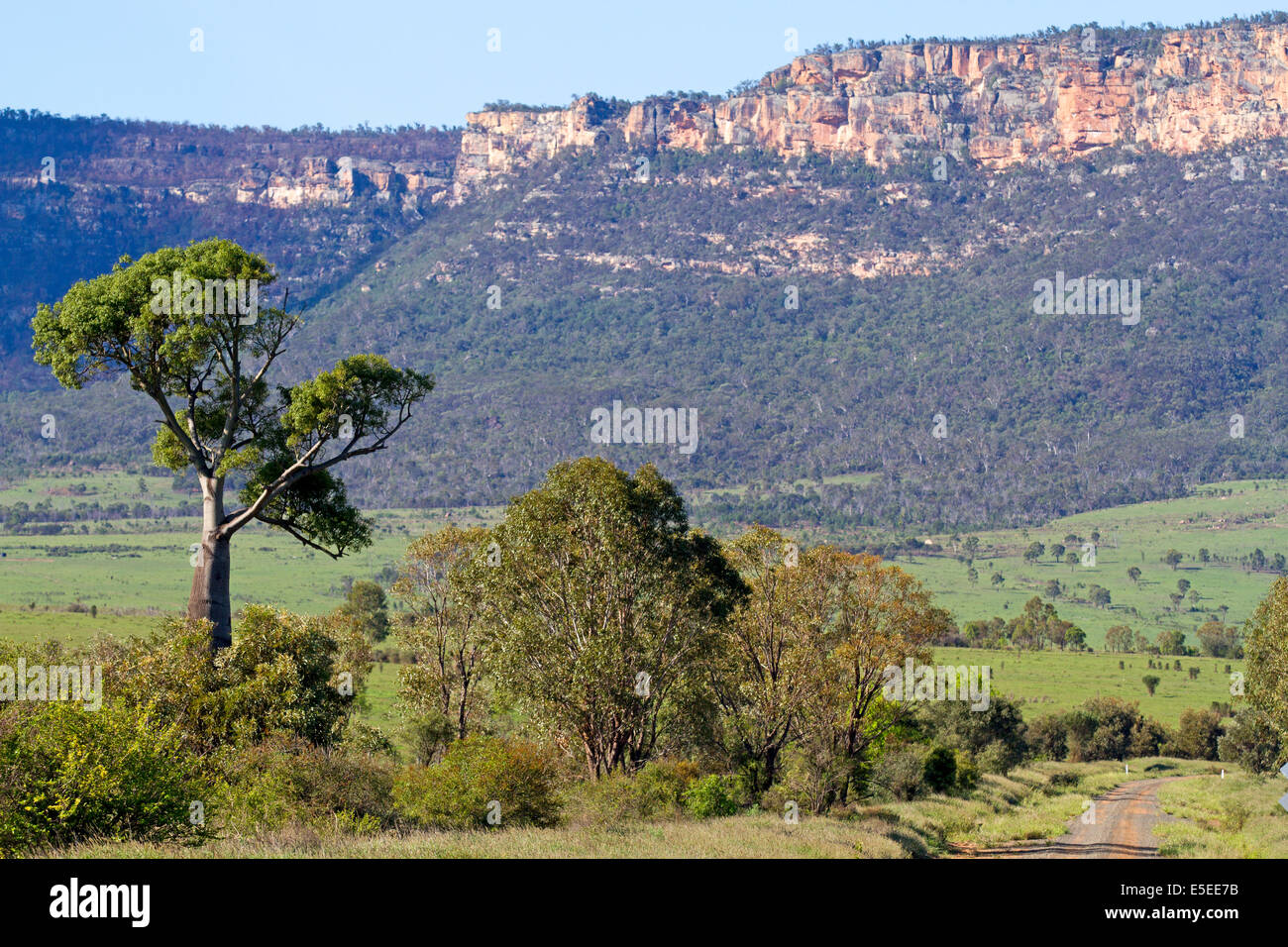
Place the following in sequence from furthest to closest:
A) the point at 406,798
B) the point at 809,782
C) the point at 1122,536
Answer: the point at 1122,536 → the point at 809,782 → the point at 406,798

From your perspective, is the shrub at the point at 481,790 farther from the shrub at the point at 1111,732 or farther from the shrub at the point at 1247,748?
the shrub at the point at 1111,732

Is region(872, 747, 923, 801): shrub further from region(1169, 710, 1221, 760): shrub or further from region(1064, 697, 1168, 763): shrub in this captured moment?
region(1169, 710, 1221, 760): shrub

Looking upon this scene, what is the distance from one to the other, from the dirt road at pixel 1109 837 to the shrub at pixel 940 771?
524cm

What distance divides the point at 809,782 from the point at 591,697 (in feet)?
27.2

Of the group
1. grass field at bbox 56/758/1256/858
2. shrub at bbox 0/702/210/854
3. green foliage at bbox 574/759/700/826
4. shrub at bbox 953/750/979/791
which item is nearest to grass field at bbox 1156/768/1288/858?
grass field at bbox 56/758/1256/858

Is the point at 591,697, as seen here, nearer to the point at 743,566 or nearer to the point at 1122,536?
the point at 743,566

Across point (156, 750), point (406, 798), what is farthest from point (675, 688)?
point (156, 750)

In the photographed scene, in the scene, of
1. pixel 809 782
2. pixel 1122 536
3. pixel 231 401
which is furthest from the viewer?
pixel 1122 536

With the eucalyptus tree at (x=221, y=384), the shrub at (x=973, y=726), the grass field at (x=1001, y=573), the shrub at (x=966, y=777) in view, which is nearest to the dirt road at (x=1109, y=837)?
the shrub at (x=966, y=777)

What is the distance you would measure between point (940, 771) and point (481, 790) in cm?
2808

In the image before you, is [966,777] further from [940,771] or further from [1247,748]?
[1247,748]

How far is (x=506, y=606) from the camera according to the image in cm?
2998

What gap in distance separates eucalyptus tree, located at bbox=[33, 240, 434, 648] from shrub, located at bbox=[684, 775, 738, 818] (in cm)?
942

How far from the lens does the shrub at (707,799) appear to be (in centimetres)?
2705
